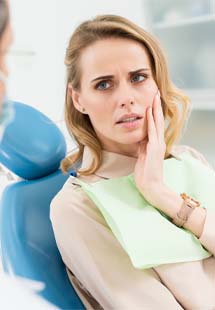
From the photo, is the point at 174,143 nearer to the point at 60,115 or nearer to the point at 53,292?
the point at 60,115

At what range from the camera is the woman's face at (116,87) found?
76cm

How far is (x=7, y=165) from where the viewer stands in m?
0.84

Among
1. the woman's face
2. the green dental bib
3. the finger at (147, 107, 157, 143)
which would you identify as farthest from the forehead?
the green dental bib

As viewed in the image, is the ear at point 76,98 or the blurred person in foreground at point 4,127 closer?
the blurred person in foreground at point 4,127

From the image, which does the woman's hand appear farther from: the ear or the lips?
the ear

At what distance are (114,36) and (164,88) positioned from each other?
181 mm

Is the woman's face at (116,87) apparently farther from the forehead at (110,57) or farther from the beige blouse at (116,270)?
the beige blouse at (116,270)

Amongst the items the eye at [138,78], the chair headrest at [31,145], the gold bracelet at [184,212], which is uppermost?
the eye at [138,78]

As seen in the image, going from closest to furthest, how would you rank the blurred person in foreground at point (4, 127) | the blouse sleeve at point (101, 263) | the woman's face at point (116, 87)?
the blurred person in foreground at point (4, 127) < the blouse sleeve at point (101, 263) < the woman's face at point (116, 87)

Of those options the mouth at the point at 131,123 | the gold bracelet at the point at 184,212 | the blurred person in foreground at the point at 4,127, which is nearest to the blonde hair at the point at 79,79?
the mouth at the point at 131,123

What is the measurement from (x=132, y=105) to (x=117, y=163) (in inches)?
5.6

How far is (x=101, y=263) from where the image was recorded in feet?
2.21

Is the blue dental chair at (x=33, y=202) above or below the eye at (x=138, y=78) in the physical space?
below

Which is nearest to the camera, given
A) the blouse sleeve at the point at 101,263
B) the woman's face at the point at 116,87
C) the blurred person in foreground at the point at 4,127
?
the blurred person in foreground at the point at 4,127
